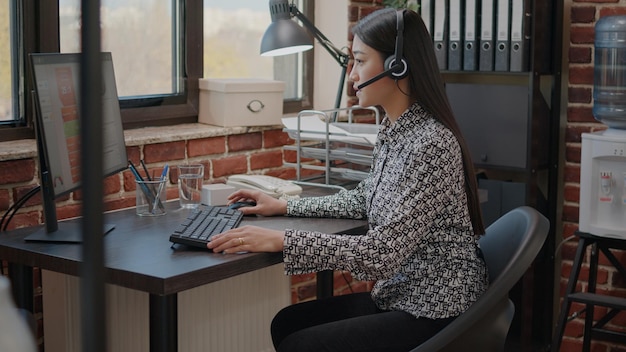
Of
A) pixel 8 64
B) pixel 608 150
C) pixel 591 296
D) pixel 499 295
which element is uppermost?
pixel 8 64

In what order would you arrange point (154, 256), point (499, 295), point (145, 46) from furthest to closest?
point (145, 46) → point (154, 256) → point (499, 295)

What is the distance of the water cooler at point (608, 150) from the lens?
9.36ft

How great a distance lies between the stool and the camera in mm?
2840

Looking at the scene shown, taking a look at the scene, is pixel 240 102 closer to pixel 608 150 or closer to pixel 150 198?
pixel 150 198

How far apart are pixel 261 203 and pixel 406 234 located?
55cm

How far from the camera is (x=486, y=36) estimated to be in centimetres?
311

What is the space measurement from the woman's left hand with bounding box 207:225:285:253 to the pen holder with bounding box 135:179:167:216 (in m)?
0.45

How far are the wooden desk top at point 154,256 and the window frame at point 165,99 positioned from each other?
1.70 feet

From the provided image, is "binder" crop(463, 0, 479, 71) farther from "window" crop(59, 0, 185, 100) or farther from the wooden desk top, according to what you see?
the wooden desk top

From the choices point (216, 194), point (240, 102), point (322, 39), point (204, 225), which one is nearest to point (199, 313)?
point (216, 194)

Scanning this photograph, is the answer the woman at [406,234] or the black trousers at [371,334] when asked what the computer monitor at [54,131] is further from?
the black trousers at [371,334]

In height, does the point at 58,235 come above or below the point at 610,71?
below

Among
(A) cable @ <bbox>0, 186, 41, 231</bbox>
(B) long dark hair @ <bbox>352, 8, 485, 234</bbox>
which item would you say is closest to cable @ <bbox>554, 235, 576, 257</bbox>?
(B) long dark hair @ <bbox>352, 8, 485, 234</bbox>

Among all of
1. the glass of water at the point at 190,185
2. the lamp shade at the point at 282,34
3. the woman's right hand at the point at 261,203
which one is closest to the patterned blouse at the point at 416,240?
the woman's right hand at the point at 261,203
